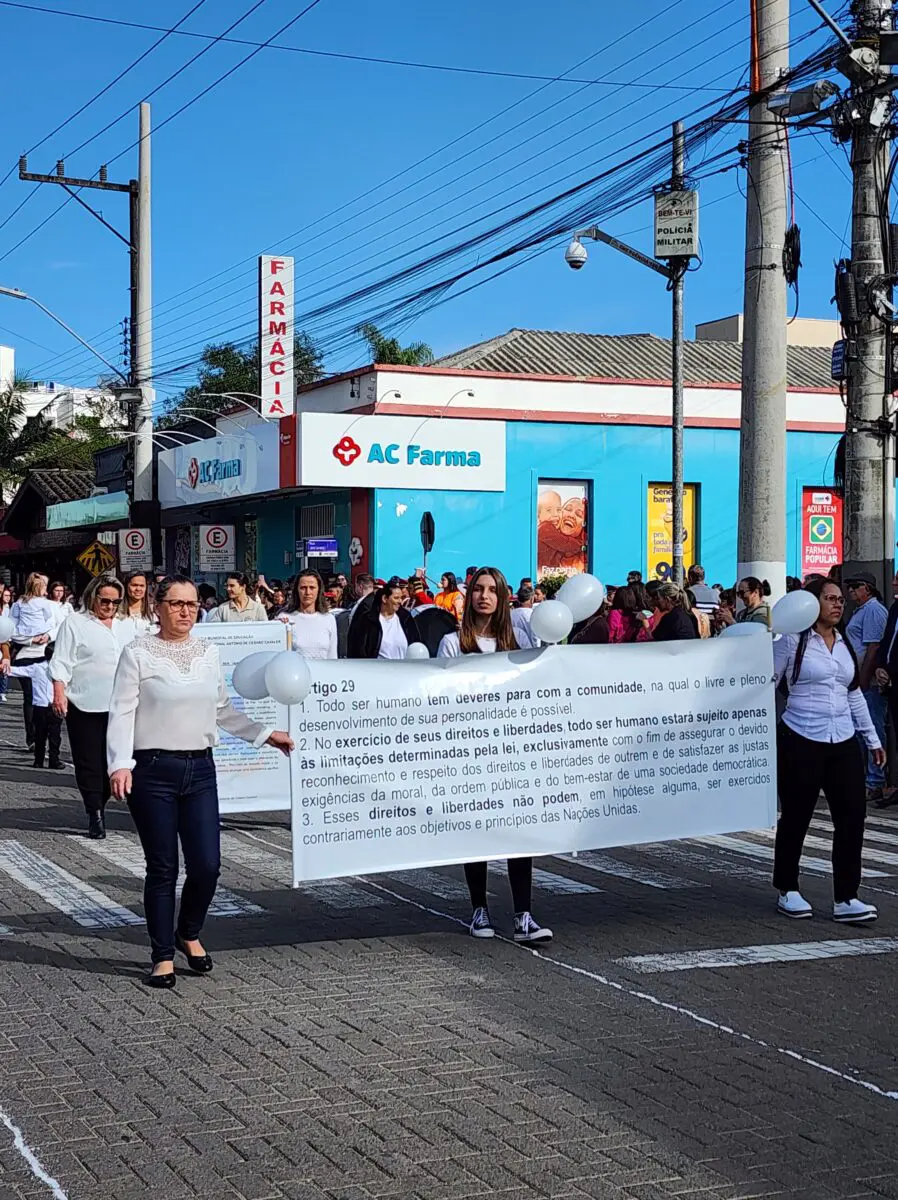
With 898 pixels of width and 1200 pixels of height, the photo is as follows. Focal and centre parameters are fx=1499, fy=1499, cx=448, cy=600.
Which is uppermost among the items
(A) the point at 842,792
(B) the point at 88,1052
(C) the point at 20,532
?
(C) the point at 20,532

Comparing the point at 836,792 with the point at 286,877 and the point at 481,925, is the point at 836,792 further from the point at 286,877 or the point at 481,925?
the point at 286,877

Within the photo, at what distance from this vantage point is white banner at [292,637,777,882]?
22.8 feet

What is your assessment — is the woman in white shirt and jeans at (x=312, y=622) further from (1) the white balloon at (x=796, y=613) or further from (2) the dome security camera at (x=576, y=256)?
(2) the dome security camera at (x=576, y=256)

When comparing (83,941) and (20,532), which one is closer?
(83,941)

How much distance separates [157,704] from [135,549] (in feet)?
75.9

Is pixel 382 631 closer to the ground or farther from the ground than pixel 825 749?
farther from the ground

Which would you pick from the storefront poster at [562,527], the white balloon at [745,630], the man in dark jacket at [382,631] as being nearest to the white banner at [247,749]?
the man in dark jacket at [382,631]

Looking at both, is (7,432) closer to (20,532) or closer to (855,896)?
(20,532)

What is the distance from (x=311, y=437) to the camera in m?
28.5

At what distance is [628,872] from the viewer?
959cm

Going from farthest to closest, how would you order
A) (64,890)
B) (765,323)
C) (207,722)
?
(765,323) < (64,890) < (207,722)

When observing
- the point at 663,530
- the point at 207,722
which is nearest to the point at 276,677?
the point at 207,722

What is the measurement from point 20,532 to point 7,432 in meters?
7.83

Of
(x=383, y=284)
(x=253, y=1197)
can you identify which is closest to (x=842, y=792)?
(x=253, y=1197)
